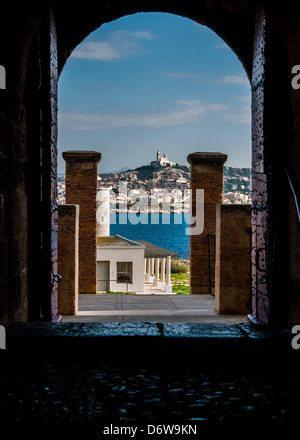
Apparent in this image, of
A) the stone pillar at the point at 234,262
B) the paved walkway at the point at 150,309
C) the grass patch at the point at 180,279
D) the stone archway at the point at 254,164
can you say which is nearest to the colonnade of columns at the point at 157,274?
the grass patch at the point at 180,279

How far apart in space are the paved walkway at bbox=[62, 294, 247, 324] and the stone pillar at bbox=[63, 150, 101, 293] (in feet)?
1.51

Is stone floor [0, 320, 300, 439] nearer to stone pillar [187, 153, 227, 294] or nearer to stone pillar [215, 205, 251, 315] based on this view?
stone pillar [215, 205, 251, 315]

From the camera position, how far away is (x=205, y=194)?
8.41 meters

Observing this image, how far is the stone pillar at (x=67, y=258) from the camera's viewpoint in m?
6.61

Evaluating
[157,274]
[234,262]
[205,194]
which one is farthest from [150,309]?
[157,274]

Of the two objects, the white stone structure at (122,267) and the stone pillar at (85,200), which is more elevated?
the stone pillar at (85,200)

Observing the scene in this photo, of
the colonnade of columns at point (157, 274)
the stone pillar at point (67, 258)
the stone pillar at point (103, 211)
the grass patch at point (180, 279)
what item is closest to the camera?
the stone pillar at point (67, 258)

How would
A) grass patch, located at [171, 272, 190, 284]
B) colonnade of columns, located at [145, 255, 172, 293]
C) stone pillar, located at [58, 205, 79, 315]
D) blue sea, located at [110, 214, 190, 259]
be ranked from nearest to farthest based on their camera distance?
1. stone pillar, located at [58, 205, 79, 315]
2. colonnade of columns, located at [145, 255, 172, 293]
3. grass patch, located at [171, 272, 190, 284]
4. blue sea, located at [110, 214, 190, 259]

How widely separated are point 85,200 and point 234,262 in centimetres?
305

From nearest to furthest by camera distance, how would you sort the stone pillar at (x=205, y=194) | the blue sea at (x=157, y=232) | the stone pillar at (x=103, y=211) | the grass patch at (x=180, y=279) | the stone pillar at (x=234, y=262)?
the stone pillar at (x=234, y=262) < the stone pillar at (x=205, y=194) < the stone pillar at (x=103, y=211) < the grass patch at (x=180, y=279) < the blue sea at (x=157, y=232)

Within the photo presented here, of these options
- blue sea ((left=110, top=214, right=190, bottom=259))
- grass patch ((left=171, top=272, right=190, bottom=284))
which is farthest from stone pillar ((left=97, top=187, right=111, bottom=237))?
blue sea ((left=110, top=214, right=190, bottom=259))

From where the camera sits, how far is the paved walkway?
6.21 metres

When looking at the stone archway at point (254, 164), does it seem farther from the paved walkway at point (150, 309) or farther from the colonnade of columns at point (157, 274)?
the colonnade of columns at point (157, 274)

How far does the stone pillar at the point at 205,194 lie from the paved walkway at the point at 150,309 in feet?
1.82
